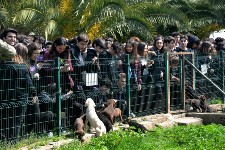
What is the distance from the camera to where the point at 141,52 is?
10359mm

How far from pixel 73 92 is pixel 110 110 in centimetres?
73

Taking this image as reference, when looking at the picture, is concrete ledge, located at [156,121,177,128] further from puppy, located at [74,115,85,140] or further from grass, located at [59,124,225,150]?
puppy, located at [74,115,85,140]

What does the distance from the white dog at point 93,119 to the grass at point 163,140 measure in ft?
0.87

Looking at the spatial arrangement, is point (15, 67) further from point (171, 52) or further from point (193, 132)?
point (171, 52)

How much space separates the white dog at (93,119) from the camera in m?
8.60

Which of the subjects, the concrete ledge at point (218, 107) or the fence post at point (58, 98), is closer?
the fence post at point (58, 98)

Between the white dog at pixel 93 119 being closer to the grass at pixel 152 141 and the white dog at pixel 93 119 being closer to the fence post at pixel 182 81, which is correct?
the grass at pixel 152 141

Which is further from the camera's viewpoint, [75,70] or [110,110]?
[110,110]

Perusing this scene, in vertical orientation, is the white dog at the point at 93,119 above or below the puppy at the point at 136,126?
above

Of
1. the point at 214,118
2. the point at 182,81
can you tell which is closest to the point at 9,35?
the point at 182,81

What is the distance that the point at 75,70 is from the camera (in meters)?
8.99

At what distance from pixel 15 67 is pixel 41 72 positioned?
0.75 m

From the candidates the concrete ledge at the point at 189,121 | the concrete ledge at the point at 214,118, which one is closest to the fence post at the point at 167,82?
the concrete ledge at the point at 189,121

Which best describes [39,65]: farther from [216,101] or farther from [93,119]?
[216,101]
